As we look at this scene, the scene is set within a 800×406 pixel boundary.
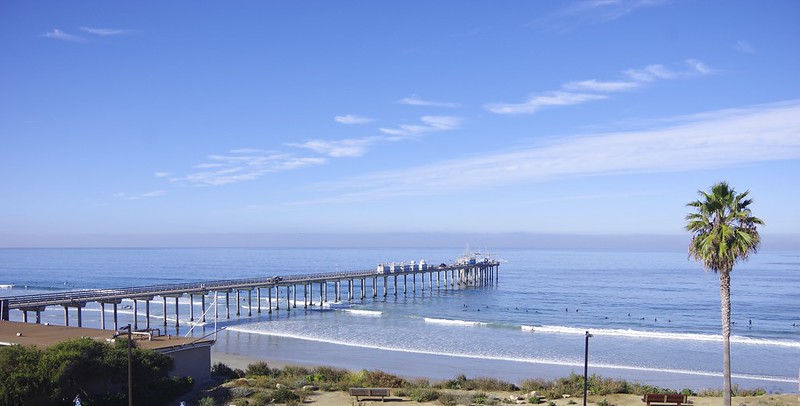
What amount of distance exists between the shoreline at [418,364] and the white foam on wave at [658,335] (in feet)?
44.6

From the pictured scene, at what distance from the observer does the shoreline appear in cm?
3042

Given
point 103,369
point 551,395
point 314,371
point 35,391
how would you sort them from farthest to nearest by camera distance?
point 314,371 < point 551,395 < point 103,369 < point 35,391

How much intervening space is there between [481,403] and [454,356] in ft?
50.2

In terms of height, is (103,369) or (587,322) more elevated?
(103,369)

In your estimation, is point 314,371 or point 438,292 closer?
point 314,371

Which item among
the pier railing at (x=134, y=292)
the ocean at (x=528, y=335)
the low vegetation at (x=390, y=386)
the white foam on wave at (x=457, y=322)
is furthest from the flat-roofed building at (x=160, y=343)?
the white foam on wave at (x=457, y=322)

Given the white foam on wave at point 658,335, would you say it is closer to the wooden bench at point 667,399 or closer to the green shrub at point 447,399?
the wooden bench at point 667,399

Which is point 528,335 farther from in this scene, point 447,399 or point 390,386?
point 447,399

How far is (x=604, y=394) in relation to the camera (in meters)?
23.7

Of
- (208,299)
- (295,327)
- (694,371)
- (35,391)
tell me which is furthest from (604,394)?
(208,299)

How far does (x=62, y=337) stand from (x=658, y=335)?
39570 millimetres

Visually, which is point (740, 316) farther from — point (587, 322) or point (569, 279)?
point (569, 279)

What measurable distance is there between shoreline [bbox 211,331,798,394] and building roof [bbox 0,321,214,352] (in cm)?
760

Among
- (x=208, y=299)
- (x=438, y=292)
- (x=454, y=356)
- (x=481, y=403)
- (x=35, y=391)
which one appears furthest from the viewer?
(x=438, y=292)
